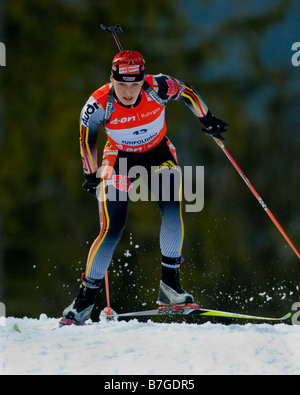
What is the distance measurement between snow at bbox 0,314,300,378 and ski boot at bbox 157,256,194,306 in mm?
192

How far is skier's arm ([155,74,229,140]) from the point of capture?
16.0ft

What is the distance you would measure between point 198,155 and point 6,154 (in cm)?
372

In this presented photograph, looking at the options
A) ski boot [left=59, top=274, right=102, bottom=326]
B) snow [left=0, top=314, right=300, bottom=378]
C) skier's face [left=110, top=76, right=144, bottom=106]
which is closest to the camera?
snow [left=0, top=314, right=300, bottom=378]

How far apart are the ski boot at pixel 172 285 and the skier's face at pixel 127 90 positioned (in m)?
Answer: 1.25

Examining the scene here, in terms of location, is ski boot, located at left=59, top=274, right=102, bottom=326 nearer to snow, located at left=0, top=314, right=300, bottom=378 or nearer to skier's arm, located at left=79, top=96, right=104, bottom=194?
snow, located at left=0, top=314, right=300, bottom=378

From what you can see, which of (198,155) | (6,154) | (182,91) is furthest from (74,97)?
(182,91)

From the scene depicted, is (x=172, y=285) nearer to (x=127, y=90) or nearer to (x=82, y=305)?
(x=82, y=305)

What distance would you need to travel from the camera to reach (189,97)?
16.6ft

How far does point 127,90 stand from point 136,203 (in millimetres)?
7407

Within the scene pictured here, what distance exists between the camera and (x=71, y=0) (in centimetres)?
1271

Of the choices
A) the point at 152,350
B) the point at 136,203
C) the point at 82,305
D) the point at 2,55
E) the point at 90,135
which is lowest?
the point at 152,350

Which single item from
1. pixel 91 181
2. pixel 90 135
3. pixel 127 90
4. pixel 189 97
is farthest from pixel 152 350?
pixel 189 97

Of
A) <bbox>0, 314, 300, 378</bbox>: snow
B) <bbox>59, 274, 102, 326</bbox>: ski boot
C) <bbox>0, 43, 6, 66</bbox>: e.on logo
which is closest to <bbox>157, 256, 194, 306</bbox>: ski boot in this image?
<bbox>0, 314, 300, 378</bbox>: snow

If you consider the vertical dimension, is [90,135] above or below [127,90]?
below
